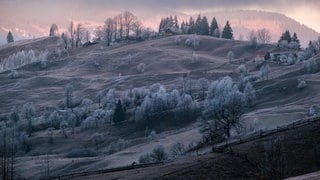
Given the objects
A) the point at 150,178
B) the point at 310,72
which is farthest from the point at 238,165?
the point at 310,72

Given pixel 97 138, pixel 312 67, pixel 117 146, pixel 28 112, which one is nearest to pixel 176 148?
pixel 117 146

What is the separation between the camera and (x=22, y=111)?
178500mm

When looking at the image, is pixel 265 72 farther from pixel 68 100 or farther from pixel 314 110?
pixel 68 100

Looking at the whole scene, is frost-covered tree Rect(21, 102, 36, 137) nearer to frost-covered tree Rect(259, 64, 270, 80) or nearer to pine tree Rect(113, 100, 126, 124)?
pine tree Rect(113, 100, 126, 124)

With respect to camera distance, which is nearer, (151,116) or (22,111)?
(151,116)

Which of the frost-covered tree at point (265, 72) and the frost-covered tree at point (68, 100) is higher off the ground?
the frost-covered tree at point (265, 72)

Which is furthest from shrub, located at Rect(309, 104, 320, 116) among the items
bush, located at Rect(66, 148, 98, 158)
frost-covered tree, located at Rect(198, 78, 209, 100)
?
frost-covered tree, located at Rect(198, 78, 209, 100)

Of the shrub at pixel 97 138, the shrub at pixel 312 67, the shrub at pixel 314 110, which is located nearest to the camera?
the shrub at pixel 314 110

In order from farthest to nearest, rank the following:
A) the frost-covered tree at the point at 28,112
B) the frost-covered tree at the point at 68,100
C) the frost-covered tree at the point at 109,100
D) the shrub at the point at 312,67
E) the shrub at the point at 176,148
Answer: the frost-covered tree at the point at 68,100 → the frost-covered tree at the point at 28,112 → the shrub at the point at 312,67 → the frost-covered tree at the point at 109,100 → the shrub at the point at 176,148

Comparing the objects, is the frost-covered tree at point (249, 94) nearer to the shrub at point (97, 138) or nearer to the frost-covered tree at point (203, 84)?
the frost-covered tree at point (203, 84)

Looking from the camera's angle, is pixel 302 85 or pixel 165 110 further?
pixel 165 110

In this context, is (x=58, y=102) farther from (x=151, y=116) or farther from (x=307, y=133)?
(x=307, y=133)

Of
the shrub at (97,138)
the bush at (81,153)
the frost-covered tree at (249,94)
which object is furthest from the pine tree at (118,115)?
the frost-covered tree at (249,94)

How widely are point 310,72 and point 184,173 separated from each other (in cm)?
11889
